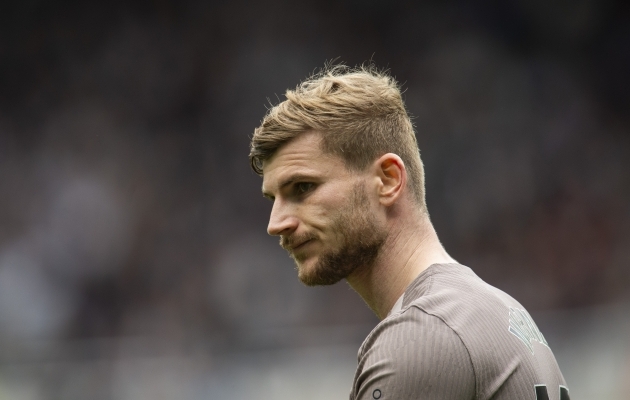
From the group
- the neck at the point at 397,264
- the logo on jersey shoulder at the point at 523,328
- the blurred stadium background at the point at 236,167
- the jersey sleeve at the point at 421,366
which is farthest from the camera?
the blurred stadium background at the point at 236,167

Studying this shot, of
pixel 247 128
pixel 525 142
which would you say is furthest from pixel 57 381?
pixel 525 142

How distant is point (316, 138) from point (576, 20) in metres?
8.54

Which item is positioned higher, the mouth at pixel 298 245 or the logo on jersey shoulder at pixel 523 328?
the mouth at pixel 298 245

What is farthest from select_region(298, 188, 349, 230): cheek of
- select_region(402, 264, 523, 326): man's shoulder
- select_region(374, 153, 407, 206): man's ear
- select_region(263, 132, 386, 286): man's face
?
select_region(402, 264, 523, 326): man's shoulder

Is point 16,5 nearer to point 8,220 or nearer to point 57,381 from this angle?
point 8,220

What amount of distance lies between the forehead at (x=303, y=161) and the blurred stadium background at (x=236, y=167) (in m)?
5.88

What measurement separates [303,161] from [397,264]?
0.37m

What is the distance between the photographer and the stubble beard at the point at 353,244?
2.00m

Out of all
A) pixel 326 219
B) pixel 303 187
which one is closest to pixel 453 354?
pixel 326 219

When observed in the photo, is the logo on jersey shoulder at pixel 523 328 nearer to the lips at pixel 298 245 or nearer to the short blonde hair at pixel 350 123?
the short blonde hair at pixel 350 123

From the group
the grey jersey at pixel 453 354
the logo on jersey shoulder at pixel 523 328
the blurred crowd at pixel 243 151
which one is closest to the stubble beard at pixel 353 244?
the grey jersey at pixel 453 354

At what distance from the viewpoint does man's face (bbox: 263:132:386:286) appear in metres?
2.00

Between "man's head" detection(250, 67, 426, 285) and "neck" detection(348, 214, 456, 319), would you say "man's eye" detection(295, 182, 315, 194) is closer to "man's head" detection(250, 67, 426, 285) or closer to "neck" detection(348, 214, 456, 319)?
"man's head" detection(250, 67, 426, 285)

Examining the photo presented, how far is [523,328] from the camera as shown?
70.0 inches
